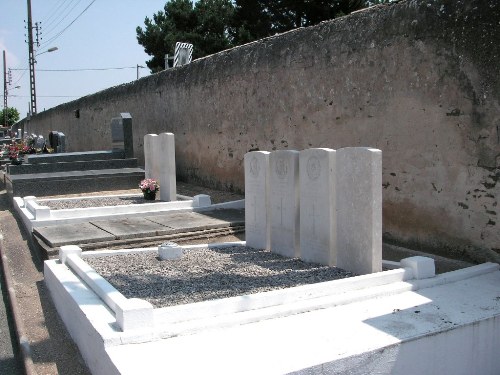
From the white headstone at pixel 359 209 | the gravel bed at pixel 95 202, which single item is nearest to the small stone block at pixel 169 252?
the white headstone at pixel 359 209

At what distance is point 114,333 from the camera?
3.08 meters

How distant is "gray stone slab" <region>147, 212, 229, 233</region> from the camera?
6729 mm

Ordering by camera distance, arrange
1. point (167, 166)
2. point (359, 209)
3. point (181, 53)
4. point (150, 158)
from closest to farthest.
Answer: point (359, 209) < point (167, 166) < point (150, 158) < point (181, 53)

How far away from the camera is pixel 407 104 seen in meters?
5.50

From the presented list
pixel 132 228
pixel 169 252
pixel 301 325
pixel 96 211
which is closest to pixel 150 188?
pixel 96 211

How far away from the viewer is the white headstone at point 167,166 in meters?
8.98

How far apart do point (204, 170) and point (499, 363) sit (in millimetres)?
8043

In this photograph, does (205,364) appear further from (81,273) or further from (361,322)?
(81,273)

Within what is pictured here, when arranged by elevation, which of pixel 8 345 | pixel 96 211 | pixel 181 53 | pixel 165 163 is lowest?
pixel 8 345

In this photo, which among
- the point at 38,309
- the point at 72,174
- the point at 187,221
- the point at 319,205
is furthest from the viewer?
the point at 72,174

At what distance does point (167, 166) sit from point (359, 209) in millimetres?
5327

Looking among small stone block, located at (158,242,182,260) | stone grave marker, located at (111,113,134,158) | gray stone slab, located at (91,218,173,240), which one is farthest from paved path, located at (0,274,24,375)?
stone grave marker, located at (111,113,134,158)

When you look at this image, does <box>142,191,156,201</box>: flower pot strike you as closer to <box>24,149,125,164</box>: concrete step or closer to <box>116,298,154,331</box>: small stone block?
<box>24,149,125,164</box>: concrete step

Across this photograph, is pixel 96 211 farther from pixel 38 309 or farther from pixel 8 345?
pixel 8 345
